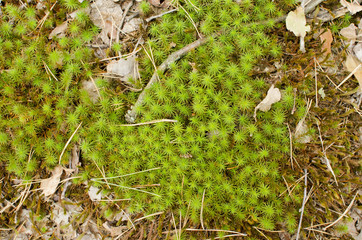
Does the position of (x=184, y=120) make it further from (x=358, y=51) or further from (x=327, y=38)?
(x=358, y=51)

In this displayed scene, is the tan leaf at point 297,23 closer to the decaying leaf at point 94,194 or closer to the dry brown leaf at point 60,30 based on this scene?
the dry brown leaf at point 60,30

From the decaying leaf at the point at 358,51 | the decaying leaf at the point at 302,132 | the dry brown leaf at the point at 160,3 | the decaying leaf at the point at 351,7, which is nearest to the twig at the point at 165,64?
the dry brown leaf at the point at 160,3

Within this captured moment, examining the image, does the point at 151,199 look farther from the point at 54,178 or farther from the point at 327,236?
the point at 327,236

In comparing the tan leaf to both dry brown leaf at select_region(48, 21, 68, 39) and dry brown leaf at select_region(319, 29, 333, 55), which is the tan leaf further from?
dry brown leaf at select_region(48, 21, 68, 39)

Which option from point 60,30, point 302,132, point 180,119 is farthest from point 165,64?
point 302,132

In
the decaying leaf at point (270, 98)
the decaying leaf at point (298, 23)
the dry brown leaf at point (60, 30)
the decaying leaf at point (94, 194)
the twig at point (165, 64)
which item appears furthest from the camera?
the dry brown leaf at point (60, 30)

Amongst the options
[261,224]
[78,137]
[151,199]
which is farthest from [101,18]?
[261,224]

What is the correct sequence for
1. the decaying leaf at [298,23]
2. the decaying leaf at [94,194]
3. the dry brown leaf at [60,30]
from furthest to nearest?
the dry brown leaf at [60,30], the decaying leaf at [94,194], the decaying leaf at [298,23]
